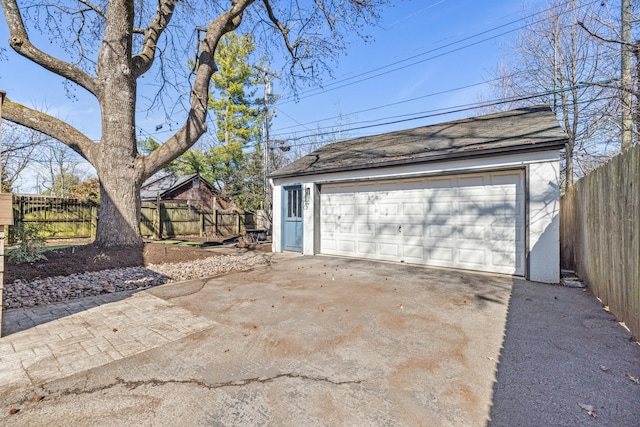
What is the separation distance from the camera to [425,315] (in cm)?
381

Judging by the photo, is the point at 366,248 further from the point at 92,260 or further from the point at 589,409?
the point at 92,260

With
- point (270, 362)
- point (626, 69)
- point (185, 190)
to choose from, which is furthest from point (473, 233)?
point (185, 190)

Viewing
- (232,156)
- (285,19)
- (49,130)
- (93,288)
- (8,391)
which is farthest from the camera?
(232,156)

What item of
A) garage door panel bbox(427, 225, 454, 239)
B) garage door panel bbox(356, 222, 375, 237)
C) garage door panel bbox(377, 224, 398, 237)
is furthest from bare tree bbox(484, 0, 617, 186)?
garage door panel bbox(356, 222, 375, 237)

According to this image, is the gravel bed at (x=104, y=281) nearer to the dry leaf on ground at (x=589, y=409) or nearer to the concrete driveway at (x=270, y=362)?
the concrete driveway at (x=270, y=362)

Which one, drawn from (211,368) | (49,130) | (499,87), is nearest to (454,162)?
(211,368)

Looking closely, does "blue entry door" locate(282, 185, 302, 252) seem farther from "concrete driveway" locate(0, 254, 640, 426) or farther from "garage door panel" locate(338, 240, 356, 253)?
"concrete driveway" locate(0, 254, 640, 426)

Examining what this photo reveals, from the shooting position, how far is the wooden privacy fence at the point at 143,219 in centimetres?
1177

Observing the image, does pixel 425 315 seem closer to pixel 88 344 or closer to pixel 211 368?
pixel 211 368

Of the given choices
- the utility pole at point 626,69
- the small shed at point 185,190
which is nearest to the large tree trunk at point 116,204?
the utility pole at point 626,69

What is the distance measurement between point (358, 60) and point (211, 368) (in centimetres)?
1219

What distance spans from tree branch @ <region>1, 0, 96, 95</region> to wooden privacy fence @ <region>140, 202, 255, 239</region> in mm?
Answer: 7573

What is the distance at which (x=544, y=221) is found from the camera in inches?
213

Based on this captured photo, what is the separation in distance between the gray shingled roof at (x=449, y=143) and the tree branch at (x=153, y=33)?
459 centimetres
